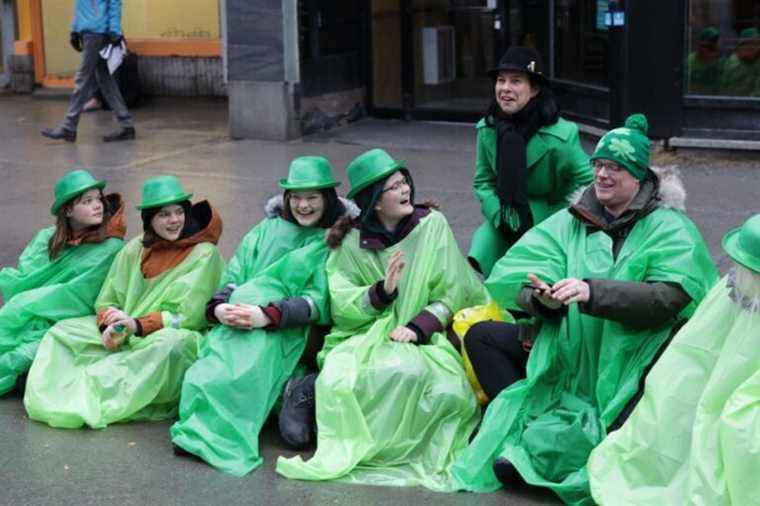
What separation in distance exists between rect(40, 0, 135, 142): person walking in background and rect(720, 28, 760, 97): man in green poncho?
529cm

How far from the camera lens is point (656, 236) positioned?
537 cm

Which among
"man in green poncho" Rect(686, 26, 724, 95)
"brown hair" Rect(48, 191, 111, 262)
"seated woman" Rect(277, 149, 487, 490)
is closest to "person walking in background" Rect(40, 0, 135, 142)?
"man in green poncho" Rect(686, 26, 724, 95)

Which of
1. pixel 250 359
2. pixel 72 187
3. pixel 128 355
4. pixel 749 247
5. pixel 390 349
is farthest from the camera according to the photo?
pixel 72 187

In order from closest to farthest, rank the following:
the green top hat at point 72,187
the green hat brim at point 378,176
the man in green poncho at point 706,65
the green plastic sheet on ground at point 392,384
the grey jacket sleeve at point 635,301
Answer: the grey jacket sleeve at point 635,301 < the green plastic sheet on ground at point 392,384 < the green hat brim at point 378,176 < the green top hat at point 72,187 < the man in green poncho at point 706,65

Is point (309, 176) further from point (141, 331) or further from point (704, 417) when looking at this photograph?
point (704, 417)

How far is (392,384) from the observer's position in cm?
563

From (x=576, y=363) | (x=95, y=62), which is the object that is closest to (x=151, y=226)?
(x=576, y=363)

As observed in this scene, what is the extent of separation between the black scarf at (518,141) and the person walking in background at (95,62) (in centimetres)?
674

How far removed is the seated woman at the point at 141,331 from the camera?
6.21 m

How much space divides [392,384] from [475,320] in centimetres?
54

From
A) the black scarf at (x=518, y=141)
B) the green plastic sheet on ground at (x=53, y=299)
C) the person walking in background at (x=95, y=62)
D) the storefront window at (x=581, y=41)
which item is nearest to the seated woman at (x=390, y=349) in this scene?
the black scarf at (x=518, y=141)

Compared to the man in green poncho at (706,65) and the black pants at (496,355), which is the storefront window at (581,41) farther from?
the black pants at (496,355)

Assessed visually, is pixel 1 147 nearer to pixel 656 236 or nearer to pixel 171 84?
pixel 171 84

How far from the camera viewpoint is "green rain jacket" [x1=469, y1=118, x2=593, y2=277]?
21.8 feet
